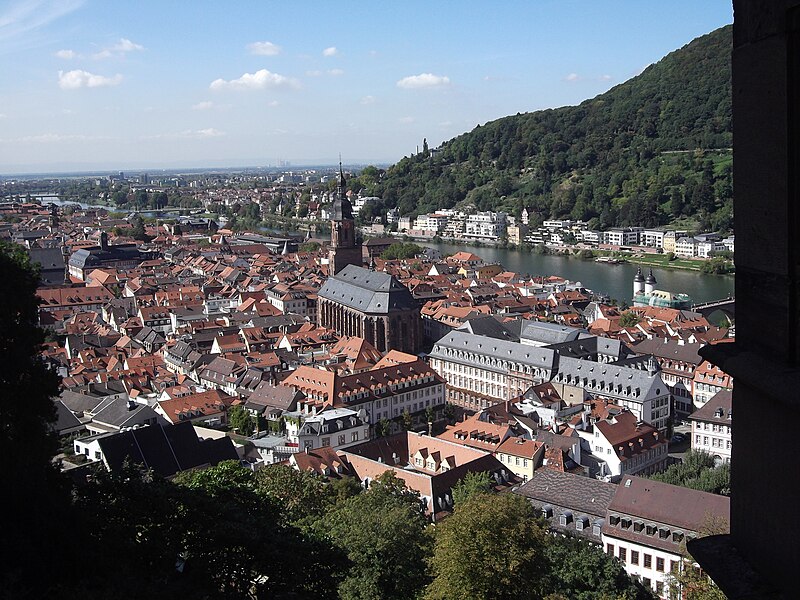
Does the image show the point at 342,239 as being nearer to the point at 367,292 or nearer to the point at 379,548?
the point at 367,292

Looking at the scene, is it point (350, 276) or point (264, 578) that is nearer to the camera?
point (264, 578)

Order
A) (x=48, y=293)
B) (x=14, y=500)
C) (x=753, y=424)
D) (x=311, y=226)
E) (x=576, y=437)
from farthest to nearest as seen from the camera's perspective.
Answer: (x=311, y=226), (x=48, y=293), (x=576, y=437), (x=14, y=500), (x=753, y=424)

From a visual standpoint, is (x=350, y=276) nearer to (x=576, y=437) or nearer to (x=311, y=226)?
(x=576, y=437)

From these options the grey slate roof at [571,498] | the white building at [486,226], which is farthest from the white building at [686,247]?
the grey slate roof at [571,498]

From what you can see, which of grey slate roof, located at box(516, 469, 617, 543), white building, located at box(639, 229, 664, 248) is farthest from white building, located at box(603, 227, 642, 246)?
grey slate roof, located at box(516, 469, 617, 543)

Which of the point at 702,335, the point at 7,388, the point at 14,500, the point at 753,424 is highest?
the point at 753,424

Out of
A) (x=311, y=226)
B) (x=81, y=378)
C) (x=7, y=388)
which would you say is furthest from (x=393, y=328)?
(x=311, y=226)

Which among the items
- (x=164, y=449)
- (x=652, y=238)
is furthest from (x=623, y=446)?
(x=652, y=238)
